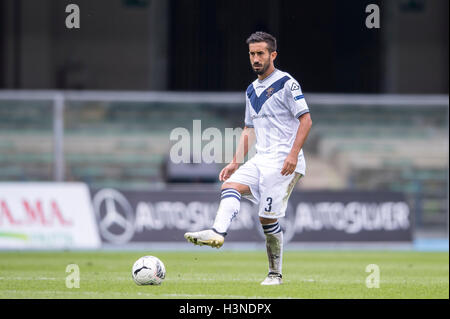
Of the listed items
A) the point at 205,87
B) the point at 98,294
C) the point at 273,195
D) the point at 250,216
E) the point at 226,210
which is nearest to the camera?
the point at 98,294

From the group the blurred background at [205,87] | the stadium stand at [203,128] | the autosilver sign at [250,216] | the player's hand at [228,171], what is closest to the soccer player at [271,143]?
the player's hand at [228,171]

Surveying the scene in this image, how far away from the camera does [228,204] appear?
→ 27.8 ft

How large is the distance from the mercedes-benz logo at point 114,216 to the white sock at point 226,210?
8228mm

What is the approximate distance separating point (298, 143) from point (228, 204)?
832 millimetres

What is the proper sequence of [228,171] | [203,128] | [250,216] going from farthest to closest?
[203,128]
[250,216]
[228,171]

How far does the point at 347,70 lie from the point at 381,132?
364 cm

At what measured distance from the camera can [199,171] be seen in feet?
65.4

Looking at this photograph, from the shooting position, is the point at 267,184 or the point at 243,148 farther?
the point at 243,148


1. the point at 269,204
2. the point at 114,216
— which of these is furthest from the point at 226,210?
the point at 114,216

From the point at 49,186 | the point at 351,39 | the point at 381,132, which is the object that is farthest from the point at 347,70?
the point at 49,186

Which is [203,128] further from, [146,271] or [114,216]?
[146,271]

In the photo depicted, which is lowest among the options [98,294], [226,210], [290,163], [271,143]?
[98,294]

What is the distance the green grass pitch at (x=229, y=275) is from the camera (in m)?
8.49

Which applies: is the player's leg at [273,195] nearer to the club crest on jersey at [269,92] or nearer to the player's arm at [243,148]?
the player's arm at [243,148]
